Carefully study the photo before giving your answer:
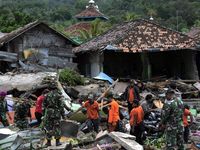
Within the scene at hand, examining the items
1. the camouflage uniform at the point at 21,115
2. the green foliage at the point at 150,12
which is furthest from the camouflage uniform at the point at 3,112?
the green foliage at the point at 150,12

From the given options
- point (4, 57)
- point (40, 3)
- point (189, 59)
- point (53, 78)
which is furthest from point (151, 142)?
point (40, 3)

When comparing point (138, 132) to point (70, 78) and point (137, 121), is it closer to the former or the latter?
point (137, 121)

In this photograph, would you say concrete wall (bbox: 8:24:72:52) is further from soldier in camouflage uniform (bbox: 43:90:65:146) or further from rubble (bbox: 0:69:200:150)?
soldier in camouflage uniform (bbox: 43:90:65:146)

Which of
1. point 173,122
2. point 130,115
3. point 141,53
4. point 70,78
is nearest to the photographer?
point 173,122

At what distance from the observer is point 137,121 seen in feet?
39.9

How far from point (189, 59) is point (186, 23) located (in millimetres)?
46292

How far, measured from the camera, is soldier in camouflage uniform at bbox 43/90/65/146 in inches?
476

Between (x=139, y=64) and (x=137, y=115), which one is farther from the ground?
(x=139, y=64)

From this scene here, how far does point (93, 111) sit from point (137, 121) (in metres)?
2.01

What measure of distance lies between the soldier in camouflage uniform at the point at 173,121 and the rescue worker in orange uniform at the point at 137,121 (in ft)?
3.77

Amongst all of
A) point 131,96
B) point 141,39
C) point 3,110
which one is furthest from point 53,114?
point 141,39

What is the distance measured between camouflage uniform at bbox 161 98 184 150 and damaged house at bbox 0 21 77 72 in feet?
49.4

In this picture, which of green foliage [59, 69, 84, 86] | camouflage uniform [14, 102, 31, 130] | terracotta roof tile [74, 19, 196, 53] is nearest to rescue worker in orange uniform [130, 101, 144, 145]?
camouflage uniform [14, 102, 31, 130]

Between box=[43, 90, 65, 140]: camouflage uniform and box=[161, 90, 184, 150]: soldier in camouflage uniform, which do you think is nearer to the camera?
box=[161, 90, 184, 150]: soldier in camouflage uniform
